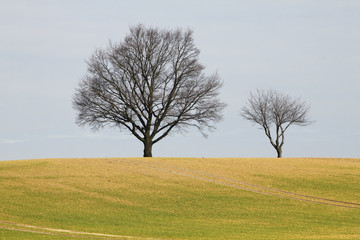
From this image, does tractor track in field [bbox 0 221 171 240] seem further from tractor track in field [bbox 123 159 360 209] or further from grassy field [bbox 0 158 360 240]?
tractor track in field [bbox 123 159 360 209]

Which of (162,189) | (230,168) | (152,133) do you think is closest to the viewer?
(162,189)

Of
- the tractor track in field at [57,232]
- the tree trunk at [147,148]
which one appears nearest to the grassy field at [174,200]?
the tractor track in field at [57,232]

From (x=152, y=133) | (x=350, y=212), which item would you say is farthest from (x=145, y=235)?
(x=152, y=133)

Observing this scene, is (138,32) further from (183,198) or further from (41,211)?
(41,211)

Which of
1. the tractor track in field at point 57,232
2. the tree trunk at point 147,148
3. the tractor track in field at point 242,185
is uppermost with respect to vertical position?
the tree trunk at point 147,148

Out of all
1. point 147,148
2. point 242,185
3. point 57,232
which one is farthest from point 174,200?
point 147,148

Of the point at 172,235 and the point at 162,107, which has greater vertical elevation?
the point at 162,107

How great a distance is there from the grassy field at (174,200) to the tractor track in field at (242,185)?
92 mm

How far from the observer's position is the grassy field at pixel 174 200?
26.8 metres

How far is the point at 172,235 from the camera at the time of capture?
83.3 ft

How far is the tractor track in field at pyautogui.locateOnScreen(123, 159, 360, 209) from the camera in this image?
36.0 meters

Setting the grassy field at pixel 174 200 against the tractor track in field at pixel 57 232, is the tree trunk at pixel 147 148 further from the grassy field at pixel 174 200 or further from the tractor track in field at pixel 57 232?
the tractor track in field at pixel 57 232

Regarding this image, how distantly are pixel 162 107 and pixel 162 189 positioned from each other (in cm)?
1994

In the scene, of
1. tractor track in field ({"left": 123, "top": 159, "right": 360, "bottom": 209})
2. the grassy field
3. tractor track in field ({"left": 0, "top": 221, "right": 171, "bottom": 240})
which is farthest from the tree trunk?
tractor track in field ({"left": 0, "top": 221, "right": 171, "bottom": 240})
